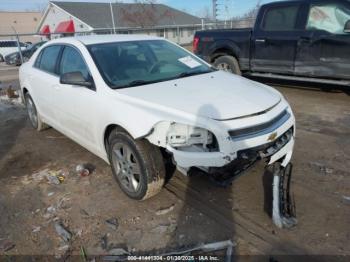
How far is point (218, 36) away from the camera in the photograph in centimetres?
880

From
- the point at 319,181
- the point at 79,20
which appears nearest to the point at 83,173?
the point at 319,181

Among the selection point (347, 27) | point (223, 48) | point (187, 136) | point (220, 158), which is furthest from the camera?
point (223, 48)

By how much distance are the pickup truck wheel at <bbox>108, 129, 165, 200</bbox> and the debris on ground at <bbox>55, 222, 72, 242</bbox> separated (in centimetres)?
77

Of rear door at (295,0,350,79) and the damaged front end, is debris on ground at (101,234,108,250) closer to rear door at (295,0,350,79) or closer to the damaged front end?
the damaged front end

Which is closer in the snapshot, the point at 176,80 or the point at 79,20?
the point at 176,80

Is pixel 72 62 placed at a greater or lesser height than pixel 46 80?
greater

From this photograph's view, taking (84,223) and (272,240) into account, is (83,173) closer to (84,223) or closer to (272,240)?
(84,223)

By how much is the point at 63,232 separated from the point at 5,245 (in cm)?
54

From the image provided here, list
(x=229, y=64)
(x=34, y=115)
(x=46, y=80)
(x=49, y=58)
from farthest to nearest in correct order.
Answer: (x=229, y=64)
(x=34, y=115)
(x=49, y=58)
(x=46, y=80)

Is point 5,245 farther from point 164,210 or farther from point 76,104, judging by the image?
point 76,104

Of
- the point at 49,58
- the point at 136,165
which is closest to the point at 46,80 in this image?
the point at 49,58

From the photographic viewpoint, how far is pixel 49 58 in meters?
5.16

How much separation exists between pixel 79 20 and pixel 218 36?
102 ft

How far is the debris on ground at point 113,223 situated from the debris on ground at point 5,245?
2.98 ft
